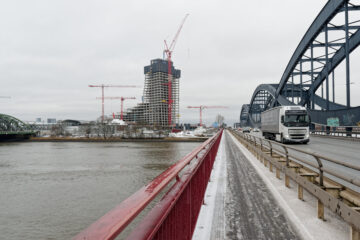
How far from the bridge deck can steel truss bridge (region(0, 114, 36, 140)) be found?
126 metres

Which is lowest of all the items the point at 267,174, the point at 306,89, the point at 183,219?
the point at 267,174

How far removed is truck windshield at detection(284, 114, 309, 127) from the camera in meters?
20.7

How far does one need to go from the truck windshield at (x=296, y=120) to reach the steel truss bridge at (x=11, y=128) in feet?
398

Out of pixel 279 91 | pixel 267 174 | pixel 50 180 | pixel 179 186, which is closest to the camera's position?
pixel 179 186

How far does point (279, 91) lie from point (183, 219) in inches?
2822

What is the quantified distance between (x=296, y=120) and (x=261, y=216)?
60.2ft

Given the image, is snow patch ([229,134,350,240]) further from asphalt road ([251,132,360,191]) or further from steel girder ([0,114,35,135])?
steel girder ([0,114,35,135])

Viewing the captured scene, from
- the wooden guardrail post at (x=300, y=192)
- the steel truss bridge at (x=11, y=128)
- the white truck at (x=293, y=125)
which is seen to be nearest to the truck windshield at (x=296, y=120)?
the white truck at (x=293, y=125)

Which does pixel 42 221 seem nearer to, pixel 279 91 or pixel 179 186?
pixel 179 186

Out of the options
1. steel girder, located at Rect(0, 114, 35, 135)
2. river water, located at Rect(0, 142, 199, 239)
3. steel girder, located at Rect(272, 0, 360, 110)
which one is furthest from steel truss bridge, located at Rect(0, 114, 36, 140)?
steel girder, located at Rect(272, 0, 360, 110)

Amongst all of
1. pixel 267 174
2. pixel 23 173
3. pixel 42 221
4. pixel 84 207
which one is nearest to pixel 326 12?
pixel 267 174

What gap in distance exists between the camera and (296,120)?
20.8 meters

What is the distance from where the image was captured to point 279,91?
67.8 meters

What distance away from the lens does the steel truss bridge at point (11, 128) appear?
360 feet
